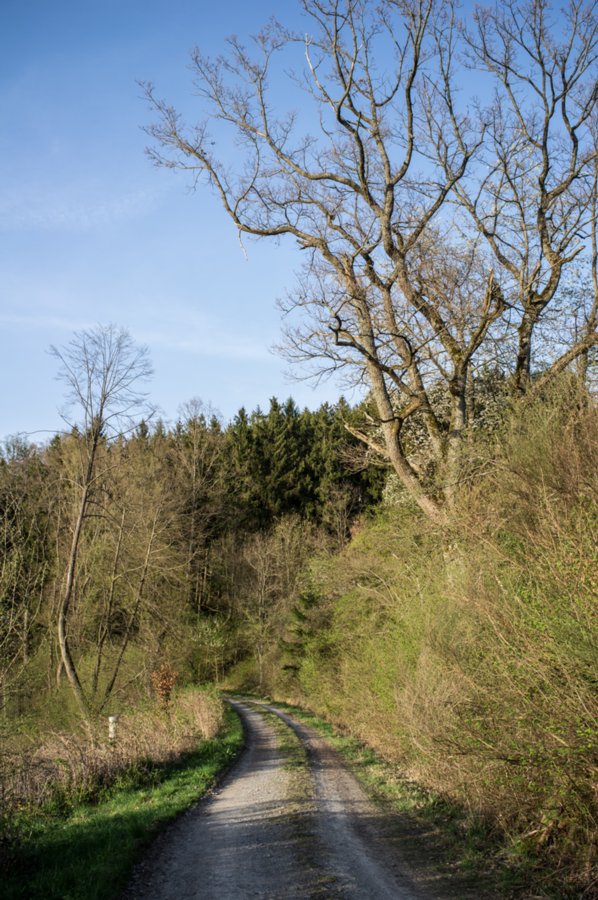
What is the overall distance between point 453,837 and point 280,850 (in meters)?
2.07

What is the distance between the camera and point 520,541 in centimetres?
781

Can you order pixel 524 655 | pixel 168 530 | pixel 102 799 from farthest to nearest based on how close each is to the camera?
pixel 168 530 → pixel 102 799 → pixel 524 655

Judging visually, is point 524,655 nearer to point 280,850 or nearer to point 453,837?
point 453,837

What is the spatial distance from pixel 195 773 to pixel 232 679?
28318mm

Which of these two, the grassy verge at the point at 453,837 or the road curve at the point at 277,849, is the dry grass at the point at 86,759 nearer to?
the road curve at the point at 277,849

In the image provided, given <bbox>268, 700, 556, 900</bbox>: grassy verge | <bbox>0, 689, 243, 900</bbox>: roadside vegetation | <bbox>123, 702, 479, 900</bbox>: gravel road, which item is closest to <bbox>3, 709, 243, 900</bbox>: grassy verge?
<bbox>0, 689, 243, 900</bbox>: roadside vegetation

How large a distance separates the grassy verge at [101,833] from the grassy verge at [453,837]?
297 cm

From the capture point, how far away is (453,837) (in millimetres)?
7934

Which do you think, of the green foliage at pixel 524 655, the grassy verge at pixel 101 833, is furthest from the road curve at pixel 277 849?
the green foliage at pixel 524 655

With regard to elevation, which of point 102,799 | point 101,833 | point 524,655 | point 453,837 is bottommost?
point 453,837

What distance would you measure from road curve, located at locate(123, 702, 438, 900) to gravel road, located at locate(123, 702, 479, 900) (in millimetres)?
10

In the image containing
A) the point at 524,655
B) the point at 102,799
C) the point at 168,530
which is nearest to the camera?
the point at 524,655

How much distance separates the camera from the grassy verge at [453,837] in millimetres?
6352

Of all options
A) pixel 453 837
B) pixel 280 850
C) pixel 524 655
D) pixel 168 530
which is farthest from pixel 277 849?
pixel 168 530
